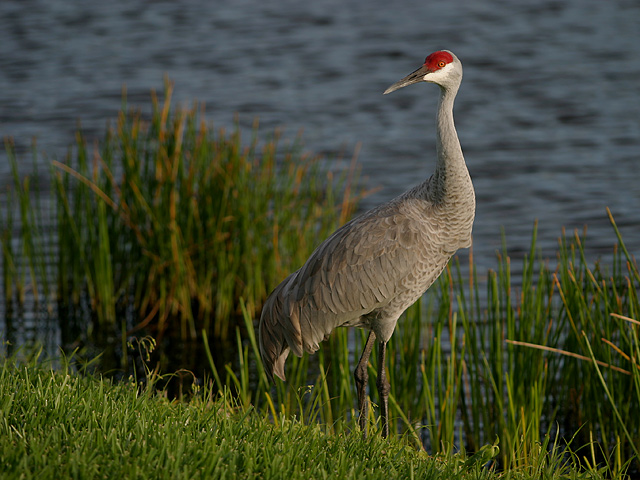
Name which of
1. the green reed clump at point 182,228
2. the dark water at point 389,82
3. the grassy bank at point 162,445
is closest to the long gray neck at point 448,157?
the grassy bank at point 162,445

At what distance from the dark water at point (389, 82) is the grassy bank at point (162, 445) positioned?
5537mm

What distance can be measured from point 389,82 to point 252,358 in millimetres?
7886

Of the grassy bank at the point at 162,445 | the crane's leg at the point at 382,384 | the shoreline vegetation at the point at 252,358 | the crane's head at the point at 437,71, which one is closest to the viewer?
the grassy bank at the point at 162,445

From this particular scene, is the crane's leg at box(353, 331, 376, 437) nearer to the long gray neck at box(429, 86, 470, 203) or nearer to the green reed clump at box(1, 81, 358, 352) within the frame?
the long gray neck at box(429, 86, 470, 203)

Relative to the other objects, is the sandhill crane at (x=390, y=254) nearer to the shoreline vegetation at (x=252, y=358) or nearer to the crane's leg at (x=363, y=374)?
the crane's leg at (x=363, y=374)

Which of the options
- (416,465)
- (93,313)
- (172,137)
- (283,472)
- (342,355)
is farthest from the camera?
(93,313)

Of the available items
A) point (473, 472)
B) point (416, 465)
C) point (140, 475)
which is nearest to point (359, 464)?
point (416, 465)

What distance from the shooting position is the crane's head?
4660 mm

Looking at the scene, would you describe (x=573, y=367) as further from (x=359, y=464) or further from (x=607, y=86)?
(x=607, y=86)

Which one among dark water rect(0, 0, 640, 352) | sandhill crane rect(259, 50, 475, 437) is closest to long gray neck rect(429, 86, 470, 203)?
sandhill crane rect(259, 50, 475, 437)

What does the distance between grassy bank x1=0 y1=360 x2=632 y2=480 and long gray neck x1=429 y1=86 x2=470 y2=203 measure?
1303 mm

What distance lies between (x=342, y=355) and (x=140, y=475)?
2.50 meters

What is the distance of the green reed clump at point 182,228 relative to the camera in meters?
7.47

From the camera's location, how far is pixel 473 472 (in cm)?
394
